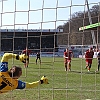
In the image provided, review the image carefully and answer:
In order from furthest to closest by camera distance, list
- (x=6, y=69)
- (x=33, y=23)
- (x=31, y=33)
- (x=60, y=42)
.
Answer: (x=60, y=42) < (x=31, y=33) < (x=33, y=23) < (x=6, y=69)

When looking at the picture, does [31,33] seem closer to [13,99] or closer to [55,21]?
[55,21]

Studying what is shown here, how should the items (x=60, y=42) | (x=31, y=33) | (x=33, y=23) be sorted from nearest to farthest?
(x=33, y=23) → (x=31, y=33) → (x=60, y=42)

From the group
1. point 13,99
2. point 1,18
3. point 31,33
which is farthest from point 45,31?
point 13,99

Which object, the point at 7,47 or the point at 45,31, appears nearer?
the point at 45,31

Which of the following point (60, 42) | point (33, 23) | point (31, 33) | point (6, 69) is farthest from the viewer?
point (60, 42)

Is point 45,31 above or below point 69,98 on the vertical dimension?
above

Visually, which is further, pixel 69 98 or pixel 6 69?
pixel 69 98

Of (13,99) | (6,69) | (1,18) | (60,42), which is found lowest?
(13,99)

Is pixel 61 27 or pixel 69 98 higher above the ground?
pixel 61 27

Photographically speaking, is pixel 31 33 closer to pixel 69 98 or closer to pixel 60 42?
pixel 60 42

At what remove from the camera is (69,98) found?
25.1 feet

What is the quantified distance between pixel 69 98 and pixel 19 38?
2119 mm

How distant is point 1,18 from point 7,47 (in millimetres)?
1070

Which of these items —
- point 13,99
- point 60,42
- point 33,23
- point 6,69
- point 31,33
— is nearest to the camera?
point 6,69
